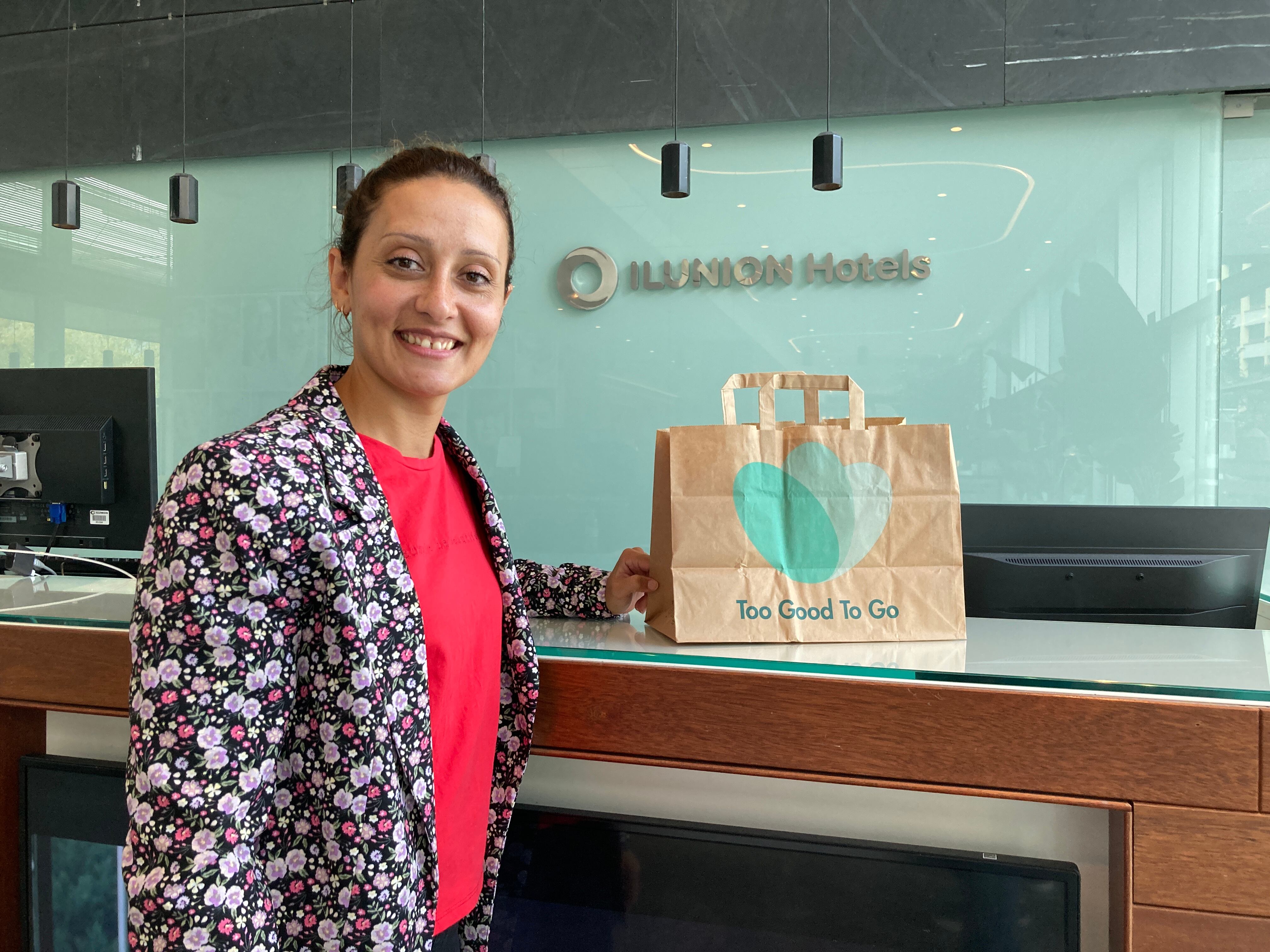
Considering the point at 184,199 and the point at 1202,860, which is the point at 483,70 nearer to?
the point at 184,199

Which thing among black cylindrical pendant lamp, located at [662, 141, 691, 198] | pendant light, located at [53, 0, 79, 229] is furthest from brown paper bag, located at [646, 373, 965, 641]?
pendant light, located at [53, 0, 79, 229]

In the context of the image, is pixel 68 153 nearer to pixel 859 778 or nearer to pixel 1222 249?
pixel 859 778

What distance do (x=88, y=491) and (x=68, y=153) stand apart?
347cm

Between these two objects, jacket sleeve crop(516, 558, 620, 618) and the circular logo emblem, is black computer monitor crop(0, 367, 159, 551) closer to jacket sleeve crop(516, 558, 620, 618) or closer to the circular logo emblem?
jacket sleeve crop(516, 558, 620, 618)

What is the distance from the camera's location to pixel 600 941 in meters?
1.42

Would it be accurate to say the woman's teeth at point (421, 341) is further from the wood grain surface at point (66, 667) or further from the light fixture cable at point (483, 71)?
the light fixture cable at point (483, 71)

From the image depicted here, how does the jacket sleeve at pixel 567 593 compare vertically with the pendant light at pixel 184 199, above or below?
below

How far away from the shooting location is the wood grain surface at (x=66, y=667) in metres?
1.46

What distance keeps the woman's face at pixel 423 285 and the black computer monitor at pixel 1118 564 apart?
946mm

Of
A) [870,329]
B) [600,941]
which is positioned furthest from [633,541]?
[600,941]

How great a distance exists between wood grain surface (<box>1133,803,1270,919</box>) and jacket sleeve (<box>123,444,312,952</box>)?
1.06 metres

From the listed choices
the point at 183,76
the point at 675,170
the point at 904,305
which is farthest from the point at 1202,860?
the point at 183,76

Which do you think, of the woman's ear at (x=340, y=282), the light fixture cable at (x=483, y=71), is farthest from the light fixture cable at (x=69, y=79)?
the woman's ear at (x=340, y=282)

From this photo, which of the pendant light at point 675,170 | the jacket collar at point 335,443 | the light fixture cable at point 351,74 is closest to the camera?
the jacket collar at point 335,443
